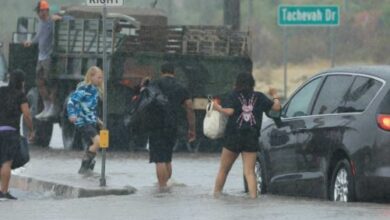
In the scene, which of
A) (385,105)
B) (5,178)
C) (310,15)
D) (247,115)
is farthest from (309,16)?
(385,105)

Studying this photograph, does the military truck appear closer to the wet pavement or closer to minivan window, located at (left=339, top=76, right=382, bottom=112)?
the wet pavement

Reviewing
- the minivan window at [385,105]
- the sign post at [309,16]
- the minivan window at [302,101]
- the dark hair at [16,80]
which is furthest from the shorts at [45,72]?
the minivan window at [385,105]

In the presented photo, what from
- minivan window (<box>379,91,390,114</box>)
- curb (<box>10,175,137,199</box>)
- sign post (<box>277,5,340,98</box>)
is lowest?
curb (<box>10,175,137,199</box>)

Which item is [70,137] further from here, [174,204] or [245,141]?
[174,204]

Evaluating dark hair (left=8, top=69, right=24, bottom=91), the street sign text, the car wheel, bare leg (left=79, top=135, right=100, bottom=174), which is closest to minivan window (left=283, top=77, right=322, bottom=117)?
the car wheel

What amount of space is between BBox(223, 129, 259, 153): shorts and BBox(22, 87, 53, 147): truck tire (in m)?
12.2

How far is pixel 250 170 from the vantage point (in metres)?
16.6

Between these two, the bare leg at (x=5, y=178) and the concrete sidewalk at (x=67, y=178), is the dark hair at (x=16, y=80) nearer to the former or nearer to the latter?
the bare leg at (x=5, y=178)

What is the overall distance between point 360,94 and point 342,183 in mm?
903

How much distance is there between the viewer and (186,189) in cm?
1827

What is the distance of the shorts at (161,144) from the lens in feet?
60.8

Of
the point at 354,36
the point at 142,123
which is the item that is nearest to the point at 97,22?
the point at 142,123

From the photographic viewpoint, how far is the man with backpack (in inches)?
729

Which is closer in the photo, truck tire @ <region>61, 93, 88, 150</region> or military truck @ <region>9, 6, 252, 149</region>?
military truck @ <region>9, 6, 252, 149</region>
